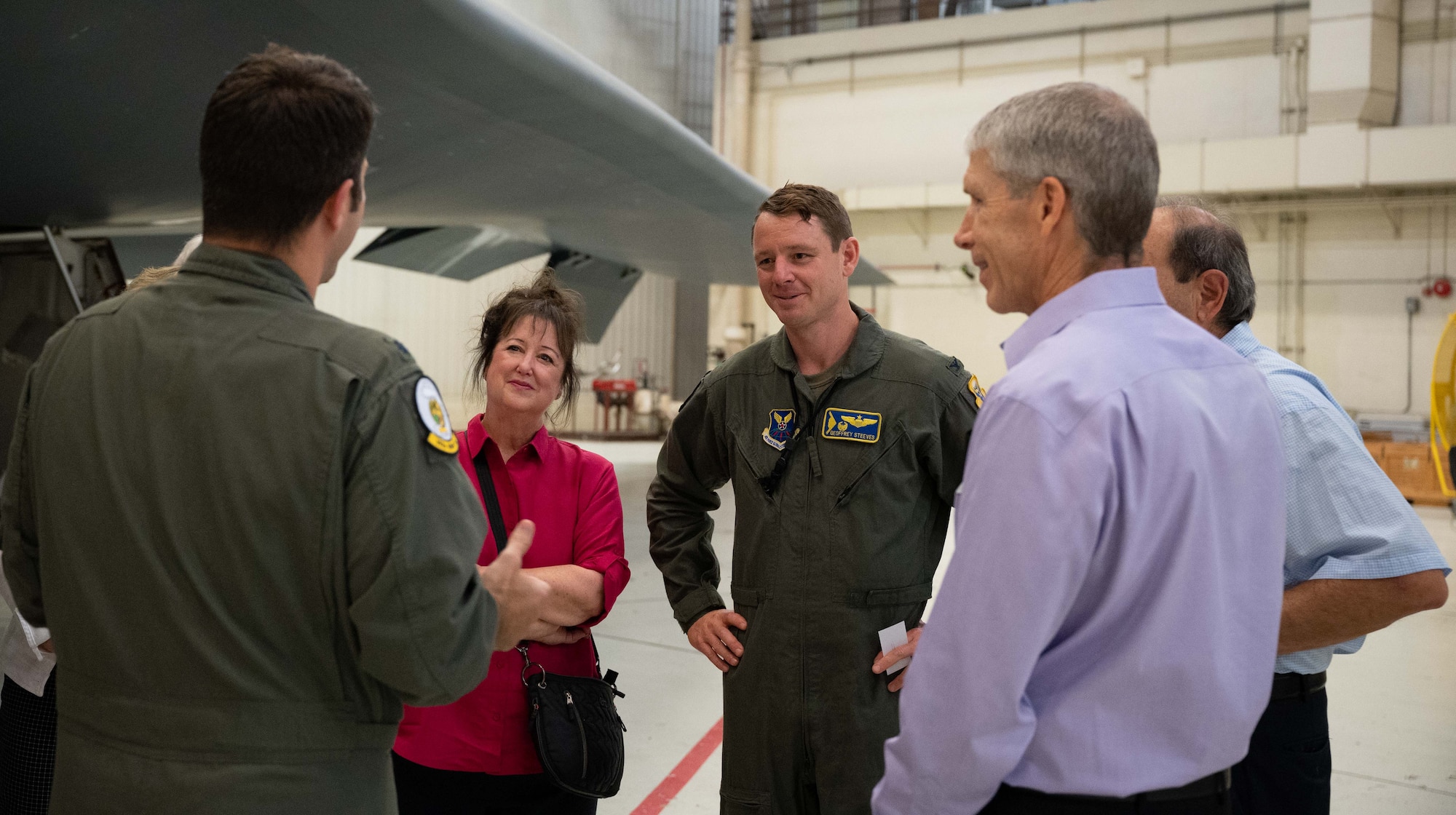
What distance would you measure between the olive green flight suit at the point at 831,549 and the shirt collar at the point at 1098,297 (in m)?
0.88

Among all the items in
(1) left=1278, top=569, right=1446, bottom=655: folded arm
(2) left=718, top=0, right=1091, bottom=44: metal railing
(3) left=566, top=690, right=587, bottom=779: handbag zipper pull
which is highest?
(2) left=718, top=0, right=1091, bottom=44: metal railing

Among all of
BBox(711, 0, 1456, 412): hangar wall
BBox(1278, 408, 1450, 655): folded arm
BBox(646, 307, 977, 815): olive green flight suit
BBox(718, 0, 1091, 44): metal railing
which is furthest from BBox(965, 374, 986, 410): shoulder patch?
BBox(718, 0, 1091, 44): metal railing

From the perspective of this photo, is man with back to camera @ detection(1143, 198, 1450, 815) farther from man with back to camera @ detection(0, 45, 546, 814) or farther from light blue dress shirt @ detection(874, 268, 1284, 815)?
man with back to camera @ detection(0, 45, 546, 814)

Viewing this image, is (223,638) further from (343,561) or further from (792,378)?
(792,378)

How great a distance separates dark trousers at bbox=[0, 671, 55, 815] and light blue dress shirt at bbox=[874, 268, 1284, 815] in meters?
1.85

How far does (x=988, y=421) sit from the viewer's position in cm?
117

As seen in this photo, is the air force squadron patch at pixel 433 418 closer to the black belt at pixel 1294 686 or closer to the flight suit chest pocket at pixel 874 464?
the flight suit chest pocket at pixel 874 464

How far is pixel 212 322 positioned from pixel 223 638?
377 millimetres

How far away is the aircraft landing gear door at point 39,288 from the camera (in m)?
5.67

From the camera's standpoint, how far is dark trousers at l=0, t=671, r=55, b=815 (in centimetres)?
205

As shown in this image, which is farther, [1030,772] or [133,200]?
[133,200]

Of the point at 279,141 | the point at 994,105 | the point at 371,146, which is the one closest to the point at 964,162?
the point at 994,105

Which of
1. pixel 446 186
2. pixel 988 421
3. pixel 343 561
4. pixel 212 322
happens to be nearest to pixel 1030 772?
pixel 988 421

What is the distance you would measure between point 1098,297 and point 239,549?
108 cm
